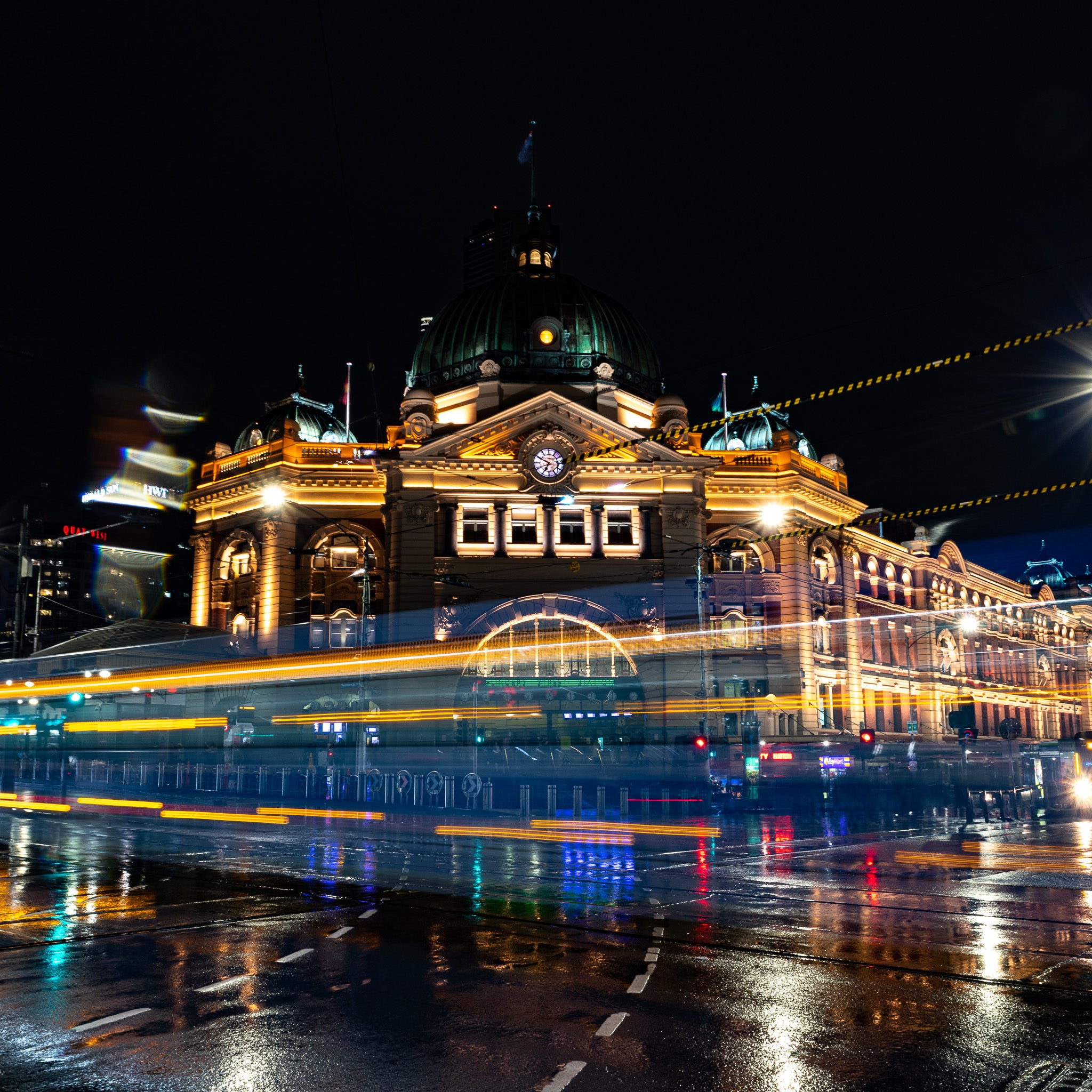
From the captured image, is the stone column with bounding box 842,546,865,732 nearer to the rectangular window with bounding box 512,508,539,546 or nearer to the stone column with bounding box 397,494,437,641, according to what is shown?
the rectangular window with bounding box 512,508,539,546

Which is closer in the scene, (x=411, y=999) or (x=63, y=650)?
(x=411, y=999)

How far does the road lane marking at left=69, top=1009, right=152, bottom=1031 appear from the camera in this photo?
29.8 feet

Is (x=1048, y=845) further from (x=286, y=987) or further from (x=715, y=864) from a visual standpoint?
(x=286, y=987)

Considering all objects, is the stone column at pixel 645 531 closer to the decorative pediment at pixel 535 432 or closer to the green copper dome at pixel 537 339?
the decorative pediment at pixel 535 432

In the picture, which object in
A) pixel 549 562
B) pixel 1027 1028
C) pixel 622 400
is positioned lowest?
pixel 1027 1028

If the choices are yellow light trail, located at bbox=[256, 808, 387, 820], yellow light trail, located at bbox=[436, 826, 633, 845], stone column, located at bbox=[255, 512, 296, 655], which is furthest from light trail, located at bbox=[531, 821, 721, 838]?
stone column, located at bbox=[255, 512, 296, 655]

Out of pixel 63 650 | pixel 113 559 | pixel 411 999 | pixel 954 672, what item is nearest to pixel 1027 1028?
pixel 411 999

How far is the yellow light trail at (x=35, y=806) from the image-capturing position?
131ft

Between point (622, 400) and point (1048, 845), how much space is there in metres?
54.6

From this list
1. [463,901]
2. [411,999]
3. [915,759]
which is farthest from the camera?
[915,759]

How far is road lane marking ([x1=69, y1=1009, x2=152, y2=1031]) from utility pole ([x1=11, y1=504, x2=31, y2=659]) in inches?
1515

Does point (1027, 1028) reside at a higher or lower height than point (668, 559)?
lower

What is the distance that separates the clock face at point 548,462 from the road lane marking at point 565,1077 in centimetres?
5869

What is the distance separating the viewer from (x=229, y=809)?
37.6 metres
